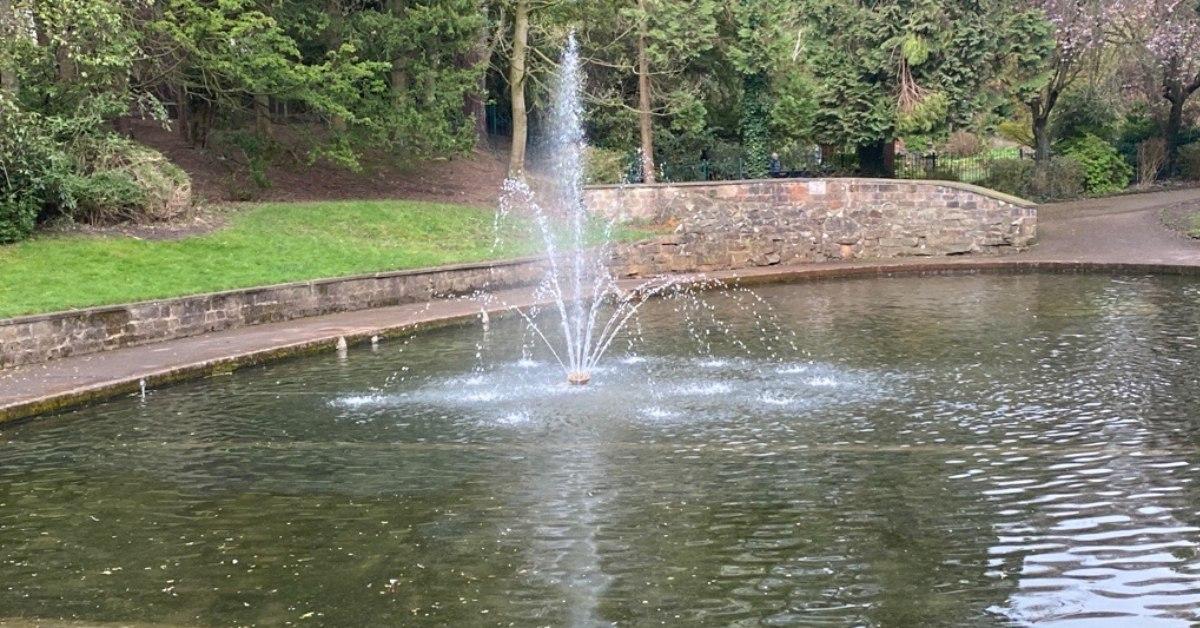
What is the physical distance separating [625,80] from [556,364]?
1870cm

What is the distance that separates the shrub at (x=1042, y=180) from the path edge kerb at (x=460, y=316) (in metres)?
10.9

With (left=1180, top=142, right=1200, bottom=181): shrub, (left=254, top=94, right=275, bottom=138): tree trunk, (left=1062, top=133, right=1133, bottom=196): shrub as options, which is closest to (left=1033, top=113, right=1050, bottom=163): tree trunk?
(left=1062, top=133, right=1133, bottom=196): shrub

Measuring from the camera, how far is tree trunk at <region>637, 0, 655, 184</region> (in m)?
28.3

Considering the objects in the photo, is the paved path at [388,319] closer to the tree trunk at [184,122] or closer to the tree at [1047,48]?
the tree at [1047,48]

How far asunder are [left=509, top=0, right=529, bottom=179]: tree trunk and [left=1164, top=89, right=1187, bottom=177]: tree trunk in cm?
2030

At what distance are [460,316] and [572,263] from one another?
208 inches

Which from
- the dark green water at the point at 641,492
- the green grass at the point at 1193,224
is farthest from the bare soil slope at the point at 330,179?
the green grass at the point at 1193,224

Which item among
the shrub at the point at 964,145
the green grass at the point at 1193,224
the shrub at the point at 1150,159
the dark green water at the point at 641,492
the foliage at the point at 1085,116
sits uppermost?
the foliage at the point at 1085,116

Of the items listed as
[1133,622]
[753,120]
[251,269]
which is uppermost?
[753,120]

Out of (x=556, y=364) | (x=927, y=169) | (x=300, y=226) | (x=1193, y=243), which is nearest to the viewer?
(x=556, y=364)

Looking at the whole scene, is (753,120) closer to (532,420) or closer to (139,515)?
(532,420)

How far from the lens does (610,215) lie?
83.4 ft

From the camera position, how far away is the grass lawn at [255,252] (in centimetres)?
1584

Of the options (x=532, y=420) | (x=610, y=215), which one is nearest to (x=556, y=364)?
(x=532, y=420)
